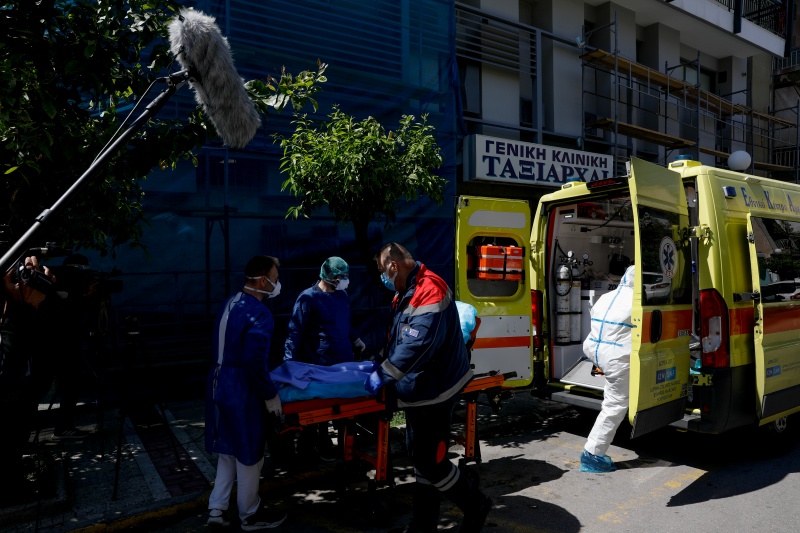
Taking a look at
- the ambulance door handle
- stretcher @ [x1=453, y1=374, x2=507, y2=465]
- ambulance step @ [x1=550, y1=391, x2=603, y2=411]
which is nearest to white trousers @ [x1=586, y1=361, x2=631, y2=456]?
the ambulance door handle

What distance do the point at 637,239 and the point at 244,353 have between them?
9.72 ft

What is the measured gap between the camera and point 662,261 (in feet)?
15.4

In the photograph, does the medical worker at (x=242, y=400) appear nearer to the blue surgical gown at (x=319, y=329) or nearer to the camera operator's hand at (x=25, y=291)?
the blue surgical gown at (x=319, y=329)

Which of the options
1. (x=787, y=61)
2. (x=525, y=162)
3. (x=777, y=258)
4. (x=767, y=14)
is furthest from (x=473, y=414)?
(x=787, y=61)

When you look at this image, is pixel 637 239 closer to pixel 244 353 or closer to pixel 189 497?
pixel 244 353

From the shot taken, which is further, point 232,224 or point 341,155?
point 232,224

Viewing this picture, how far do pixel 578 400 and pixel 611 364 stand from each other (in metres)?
0.88

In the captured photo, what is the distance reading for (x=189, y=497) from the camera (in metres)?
4.53

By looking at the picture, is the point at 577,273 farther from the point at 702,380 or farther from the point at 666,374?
the point at 666,374

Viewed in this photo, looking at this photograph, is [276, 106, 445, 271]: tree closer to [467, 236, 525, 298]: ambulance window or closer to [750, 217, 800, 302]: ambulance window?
[467, 236, 525, 298]: ambulance window

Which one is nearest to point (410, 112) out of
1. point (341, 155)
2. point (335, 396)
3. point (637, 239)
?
point (341, 155)

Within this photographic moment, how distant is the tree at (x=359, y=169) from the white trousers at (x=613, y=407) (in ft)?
8.65

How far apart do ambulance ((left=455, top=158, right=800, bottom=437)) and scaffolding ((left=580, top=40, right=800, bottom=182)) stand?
6.19 metres

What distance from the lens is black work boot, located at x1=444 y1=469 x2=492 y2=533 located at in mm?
3699
